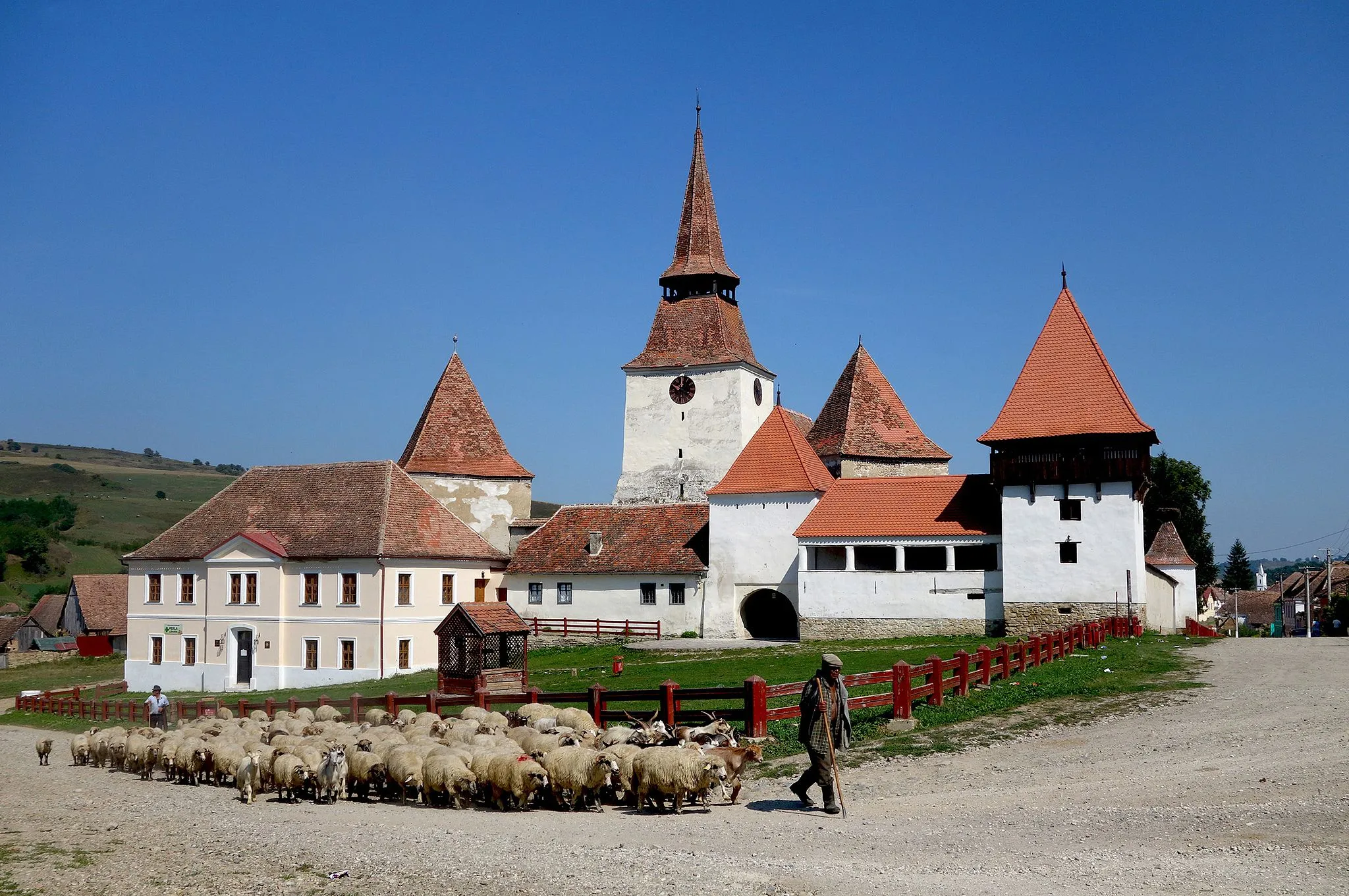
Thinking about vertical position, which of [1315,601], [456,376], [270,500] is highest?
[456,376]

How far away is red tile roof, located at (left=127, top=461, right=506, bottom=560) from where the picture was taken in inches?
1602

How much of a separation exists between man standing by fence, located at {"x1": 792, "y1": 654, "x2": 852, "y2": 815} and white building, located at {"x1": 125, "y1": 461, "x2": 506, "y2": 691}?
2791cm

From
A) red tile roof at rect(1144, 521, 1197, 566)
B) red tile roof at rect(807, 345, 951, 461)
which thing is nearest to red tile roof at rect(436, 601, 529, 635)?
red tile roof at rect(807, 345, 951, 461)

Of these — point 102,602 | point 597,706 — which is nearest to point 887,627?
point 597,706

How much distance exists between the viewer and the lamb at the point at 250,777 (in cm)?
1728

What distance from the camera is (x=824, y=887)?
10.1m

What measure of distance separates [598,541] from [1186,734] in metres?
30.7

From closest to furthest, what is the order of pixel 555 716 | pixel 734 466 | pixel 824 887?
pixel 824 887 → pixel 555 716 → pixel 734 466

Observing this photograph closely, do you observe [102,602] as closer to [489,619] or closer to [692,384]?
[692,384]

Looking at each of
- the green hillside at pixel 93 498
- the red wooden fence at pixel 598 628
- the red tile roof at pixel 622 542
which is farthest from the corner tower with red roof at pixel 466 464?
the green hillside at pixel 93 498

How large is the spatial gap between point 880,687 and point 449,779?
9.68 meters

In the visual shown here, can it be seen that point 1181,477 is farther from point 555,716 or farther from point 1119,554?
point 555,716

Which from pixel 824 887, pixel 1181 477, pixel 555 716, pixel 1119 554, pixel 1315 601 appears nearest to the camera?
pixel 824 887

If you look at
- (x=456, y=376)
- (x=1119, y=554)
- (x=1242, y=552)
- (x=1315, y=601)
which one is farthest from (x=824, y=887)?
(x=1242, y=552)
